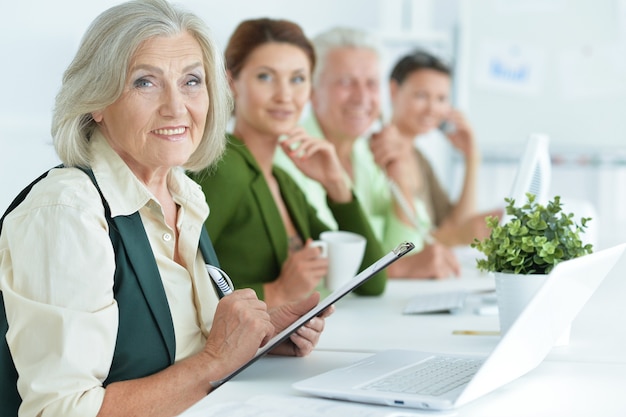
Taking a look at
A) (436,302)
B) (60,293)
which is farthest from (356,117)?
(60,293)

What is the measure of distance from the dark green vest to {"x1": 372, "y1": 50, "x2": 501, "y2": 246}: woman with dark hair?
1.97 m

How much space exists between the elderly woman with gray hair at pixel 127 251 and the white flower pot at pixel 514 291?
0.33 m

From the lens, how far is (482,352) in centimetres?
145

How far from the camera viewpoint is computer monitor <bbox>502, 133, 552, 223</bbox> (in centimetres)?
191

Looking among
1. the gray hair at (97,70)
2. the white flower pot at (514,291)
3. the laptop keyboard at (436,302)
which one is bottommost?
the laptop keyboard at (436,302)

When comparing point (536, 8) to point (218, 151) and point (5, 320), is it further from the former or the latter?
point (5, 320)

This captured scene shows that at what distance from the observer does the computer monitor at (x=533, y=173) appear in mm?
1907

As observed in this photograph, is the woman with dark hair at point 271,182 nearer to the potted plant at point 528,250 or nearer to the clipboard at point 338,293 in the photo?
the potted plant at point 528,250

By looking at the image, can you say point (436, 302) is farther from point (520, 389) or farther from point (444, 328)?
point (520, 389)

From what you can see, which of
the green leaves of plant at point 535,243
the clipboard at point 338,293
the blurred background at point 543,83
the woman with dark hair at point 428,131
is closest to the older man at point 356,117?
the woman with dark hair at point 428,131

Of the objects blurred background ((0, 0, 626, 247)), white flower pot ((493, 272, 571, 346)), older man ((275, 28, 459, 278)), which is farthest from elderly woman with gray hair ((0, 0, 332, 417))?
blurred background ((0, 0, 626, 247))

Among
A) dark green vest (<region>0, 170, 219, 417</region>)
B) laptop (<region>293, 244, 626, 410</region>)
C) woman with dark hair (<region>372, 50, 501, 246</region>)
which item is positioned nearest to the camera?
laptop (<region>293, 244, 626, 410</region>)

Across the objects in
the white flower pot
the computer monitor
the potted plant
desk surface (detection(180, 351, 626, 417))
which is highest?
the computer monitor

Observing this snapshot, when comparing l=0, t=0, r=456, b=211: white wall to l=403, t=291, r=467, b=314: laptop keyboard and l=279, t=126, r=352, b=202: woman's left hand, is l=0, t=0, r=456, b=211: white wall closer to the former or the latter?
l=279, t=126, r=352, b=202: woman's left hand
